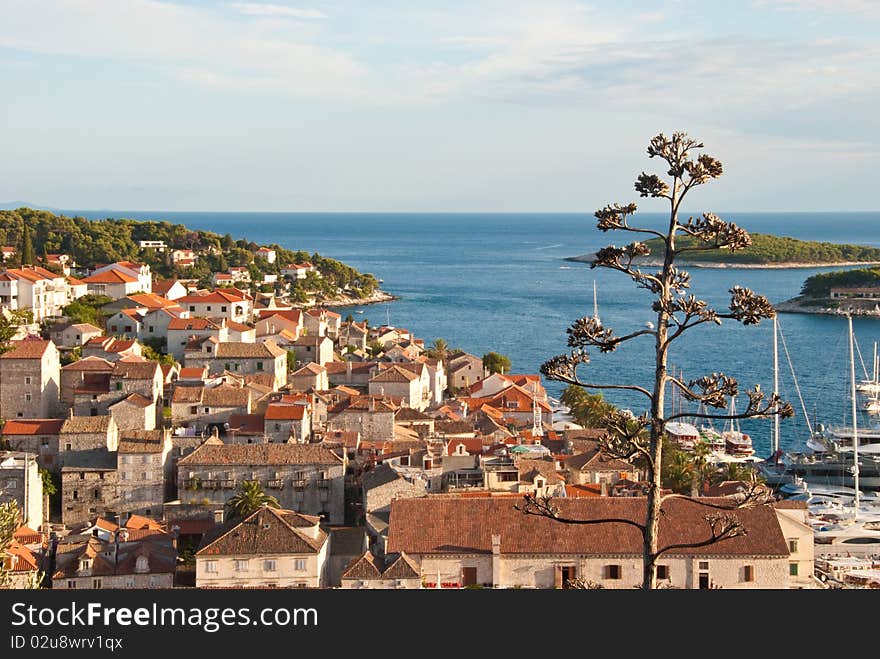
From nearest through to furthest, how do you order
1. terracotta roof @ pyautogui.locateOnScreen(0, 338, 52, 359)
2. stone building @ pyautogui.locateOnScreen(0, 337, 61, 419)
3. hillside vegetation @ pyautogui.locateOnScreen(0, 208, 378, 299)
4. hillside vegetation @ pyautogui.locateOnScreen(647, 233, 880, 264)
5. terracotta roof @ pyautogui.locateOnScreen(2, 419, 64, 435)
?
terracotta roof @ pyautogui.locateOnScreen(2, 419, 64, 435)
stone building @ pyautogui.locateOnScreen(0, 337, 61, 419)
terracotta roof @ pyautogui.locateOnScreen(0, 338, 52, 359)
hillside vegetation @ pyautogui.locateOnScreen(0, 208, 378, 299)
hillside vegetation @ pyautogui.locateOnScreen(647, 233, 880, 264)

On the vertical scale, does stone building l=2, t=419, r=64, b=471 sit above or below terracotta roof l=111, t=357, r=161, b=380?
below

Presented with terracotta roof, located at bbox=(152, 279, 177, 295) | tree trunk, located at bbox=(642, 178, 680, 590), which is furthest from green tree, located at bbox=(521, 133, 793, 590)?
terracotta roof, located at bbox=(152, 279, 177, 295)

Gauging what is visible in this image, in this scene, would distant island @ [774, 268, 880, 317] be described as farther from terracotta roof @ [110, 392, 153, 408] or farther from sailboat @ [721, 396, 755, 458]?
terracotta roof @ [110, 392, 153, 408]

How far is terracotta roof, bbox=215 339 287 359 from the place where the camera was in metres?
42.7

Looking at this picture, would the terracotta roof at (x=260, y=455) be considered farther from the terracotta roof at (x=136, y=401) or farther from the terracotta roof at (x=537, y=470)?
the terracotta roof at (x=537, y=470)

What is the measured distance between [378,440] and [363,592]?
2914 centimetres

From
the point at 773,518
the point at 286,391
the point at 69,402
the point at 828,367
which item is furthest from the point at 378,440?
the point at 828,367

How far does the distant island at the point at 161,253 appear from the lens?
6925cm

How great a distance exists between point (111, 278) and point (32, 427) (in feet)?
80.9

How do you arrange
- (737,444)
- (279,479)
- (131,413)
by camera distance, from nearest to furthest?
(279,479) < (131,413) < (737,444)

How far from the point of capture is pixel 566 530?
75.9 feet

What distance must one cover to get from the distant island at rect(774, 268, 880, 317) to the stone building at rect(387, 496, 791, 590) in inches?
3274

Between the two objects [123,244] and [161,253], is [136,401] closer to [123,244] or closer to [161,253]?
[123,244]

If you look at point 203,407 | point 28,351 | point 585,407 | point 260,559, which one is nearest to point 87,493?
point 203,407
